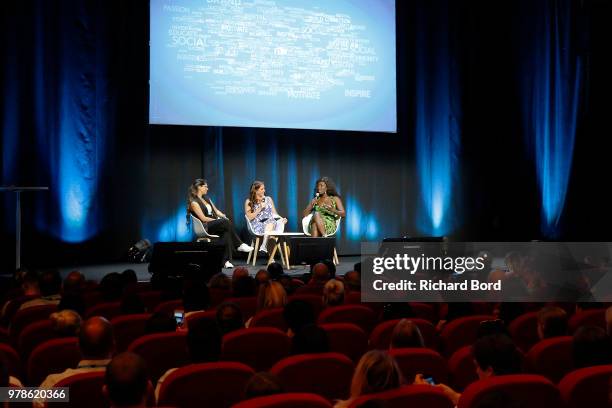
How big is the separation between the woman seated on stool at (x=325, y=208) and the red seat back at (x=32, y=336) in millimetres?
6562

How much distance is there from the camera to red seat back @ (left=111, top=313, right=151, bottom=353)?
3502 mm

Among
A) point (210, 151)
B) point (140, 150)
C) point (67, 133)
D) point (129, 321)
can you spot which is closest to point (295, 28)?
point (210, 151)

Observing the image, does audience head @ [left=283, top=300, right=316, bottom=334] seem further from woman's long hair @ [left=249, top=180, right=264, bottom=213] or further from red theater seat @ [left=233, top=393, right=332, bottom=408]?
woman's long hair @ [left=249, top=180, right=264, bottom=213]

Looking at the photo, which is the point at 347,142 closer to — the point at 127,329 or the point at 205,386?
the point at 127,329

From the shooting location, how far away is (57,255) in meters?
9.60

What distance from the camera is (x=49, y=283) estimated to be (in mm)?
4918

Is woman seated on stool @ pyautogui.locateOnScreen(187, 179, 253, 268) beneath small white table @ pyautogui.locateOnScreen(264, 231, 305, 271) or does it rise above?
above

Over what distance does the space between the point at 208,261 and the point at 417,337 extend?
4.22m

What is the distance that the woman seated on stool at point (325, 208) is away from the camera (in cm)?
980

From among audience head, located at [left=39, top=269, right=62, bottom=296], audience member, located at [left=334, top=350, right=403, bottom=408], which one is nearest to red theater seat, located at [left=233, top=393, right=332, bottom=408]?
audience member, located at [left=334, top=350, right=403, bottom=408]

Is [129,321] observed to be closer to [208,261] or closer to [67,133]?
[208,261]

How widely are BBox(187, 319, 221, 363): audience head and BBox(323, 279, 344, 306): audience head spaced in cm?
170

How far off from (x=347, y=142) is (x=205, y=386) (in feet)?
31.1

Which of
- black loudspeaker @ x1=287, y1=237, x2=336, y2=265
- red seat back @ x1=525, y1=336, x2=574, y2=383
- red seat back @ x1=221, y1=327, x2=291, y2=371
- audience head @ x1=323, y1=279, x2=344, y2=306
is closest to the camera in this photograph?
red seat back @ x1=525, y1=336, x2=574, y2=383
